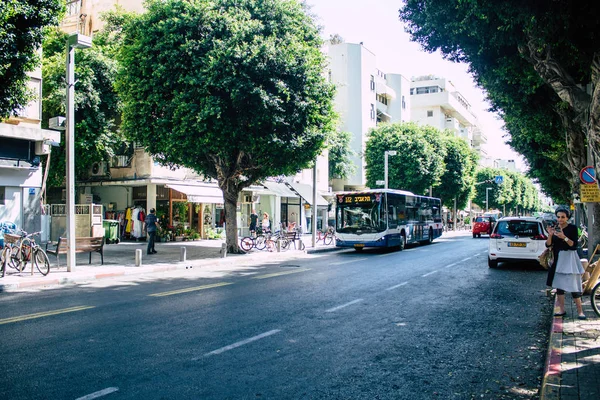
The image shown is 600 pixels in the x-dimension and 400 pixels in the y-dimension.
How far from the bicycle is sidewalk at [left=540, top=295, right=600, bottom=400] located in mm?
12584

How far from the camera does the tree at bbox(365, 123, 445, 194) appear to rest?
1817 inches

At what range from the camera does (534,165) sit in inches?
1252

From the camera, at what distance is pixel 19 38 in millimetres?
11359

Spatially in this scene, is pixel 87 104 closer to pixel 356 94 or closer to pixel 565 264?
pixel 565 264

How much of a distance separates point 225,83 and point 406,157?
1242 inches

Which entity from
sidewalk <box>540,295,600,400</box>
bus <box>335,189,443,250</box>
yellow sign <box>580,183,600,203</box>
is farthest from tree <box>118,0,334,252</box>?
sidewalk <box>540,295,600,400</box>

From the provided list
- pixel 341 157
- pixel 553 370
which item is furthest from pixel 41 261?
pixel 341 157

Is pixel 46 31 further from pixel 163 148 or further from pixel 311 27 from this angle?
pixel 311 27

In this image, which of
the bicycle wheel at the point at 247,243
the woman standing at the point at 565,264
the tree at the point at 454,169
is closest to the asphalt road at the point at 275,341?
the woman standing at the point at 565,264

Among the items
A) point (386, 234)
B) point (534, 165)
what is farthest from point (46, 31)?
point (534, 165)

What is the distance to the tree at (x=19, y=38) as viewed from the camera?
10664 mm

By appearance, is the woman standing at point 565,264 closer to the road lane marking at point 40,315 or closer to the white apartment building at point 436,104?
the road lane marking at point 40,315

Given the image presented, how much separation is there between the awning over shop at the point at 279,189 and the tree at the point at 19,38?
2403cm

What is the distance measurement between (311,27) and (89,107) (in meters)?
14.5
